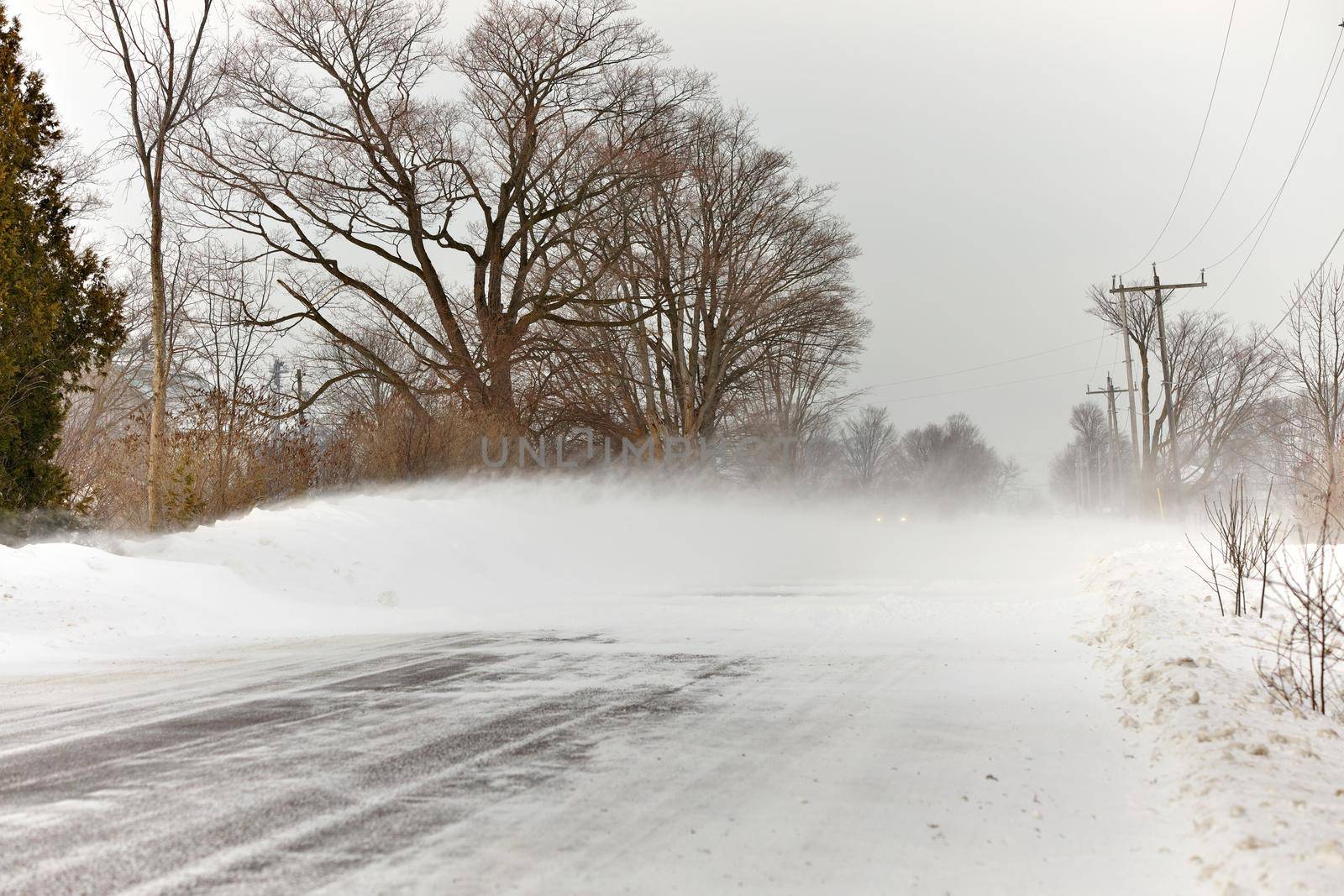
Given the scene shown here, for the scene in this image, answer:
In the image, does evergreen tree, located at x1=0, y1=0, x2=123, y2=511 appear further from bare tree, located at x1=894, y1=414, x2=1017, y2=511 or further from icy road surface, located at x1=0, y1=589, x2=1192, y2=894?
bare tree, located at x1=894, y1=414, x2=1017, y2=511

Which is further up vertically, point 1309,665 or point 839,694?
point 1309,665

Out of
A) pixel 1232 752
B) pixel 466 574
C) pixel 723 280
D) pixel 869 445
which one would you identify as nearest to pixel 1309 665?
pixel 1232 752

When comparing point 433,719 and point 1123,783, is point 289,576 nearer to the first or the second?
point 433,719

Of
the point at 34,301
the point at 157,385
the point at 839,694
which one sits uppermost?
the point at 34,301

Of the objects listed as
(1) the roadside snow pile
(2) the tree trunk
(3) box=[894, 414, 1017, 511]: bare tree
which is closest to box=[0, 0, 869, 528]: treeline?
(2) the tree trunk

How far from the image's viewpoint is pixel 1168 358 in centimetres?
4869

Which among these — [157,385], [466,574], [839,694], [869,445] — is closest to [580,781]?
[839,694]

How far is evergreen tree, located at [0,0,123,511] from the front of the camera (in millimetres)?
14234

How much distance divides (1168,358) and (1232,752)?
1949 inches

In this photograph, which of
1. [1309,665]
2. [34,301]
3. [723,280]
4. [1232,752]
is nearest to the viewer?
[1232,752]

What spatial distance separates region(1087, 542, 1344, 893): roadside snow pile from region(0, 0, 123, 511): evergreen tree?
14.6 m

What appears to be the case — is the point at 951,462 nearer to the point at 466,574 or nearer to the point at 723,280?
the point at 723,280

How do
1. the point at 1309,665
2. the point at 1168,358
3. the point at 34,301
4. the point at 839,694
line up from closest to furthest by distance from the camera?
the point at 839,694 → the point at 1309,665 → the point at 34,301 → the point at 1168,358

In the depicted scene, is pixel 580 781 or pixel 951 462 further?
pixel 951 462
